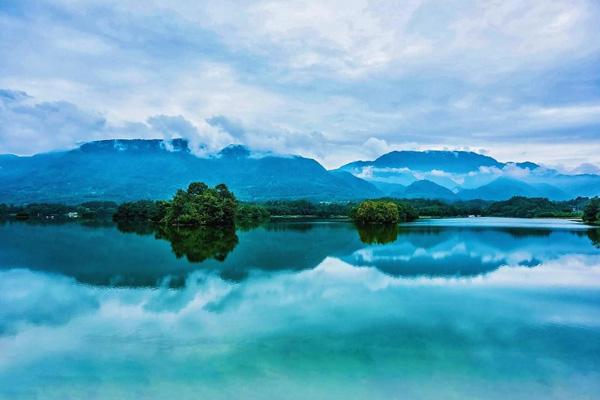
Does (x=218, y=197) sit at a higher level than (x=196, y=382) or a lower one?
higher

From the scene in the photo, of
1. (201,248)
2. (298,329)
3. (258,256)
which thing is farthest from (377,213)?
(298,329)

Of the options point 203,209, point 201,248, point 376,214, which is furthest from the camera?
point 376,214

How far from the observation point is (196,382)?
35.2 ft

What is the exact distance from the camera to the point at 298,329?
582 inches

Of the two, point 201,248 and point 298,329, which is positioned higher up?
point 201,248

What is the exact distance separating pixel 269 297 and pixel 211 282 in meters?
4.24

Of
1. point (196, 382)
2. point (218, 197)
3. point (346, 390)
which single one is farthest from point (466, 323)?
point (218, 197)

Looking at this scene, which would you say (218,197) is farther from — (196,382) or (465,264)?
(196,382)

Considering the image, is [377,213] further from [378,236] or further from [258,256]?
[258,256]

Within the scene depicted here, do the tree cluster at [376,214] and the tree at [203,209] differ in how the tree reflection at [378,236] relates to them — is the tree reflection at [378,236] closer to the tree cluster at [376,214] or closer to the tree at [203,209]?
the tree cluster at [376,214]

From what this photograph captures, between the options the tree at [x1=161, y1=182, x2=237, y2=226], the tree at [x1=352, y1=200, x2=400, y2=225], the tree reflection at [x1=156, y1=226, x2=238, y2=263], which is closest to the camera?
the tree reflection at [x1=156, y1=226, x2=238, y2=263]

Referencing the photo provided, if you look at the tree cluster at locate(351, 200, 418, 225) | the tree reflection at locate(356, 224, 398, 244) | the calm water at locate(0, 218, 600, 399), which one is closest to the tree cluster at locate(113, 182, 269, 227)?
the tree reflection at locate(356, 224, 398, 244)

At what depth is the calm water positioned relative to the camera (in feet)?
34.8

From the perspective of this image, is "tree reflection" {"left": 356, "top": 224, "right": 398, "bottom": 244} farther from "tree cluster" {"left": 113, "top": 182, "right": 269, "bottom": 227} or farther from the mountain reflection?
"tree cluster" {"left": 113, "top": 182, "right": 269, "bottom": 227}
